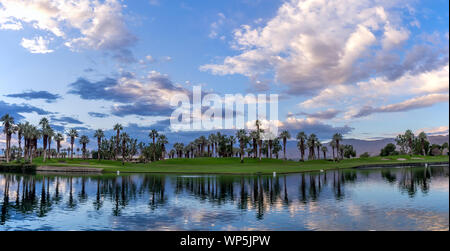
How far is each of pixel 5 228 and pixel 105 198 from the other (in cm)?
1949

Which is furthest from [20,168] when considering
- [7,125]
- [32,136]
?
[7,125]

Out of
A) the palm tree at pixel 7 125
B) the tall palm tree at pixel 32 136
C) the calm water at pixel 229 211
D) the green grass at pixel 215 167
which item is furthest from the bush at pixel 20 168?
the calm water at pixel 229 211

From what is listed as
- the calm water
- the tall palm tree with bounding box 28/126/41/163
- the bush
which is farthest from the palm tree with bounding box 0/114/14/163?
the calm water

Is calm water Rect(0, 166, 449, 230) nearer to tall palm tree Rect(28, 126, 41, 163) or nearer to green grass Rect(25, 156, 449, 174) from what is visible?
green grass Rect(25, 156, 449, 174)

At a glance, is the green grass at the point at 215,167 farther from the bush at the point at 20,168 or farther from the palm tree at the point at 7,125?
the palm tree at the point at 7,125

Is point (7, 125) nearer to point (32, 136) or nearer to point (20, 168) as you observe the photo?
point (32, 136)

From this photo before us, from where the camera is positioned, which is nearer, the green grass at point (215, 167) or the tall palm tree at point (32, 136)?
the green grass at point (215, 167)

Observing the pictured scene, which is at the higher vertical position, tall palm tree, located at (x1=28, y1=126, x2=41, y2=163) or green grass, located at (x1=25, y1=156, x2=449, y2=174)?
tall palm tree, located at (x1=28, y1=126, x2=41, y2=163)

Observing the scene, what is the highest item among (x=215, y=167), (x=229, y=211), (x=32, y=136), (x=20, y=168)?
(x=32, y=136)

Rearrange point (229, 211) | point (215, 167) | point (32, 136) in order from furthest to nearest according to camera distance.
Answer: point (32, 136) < point (215, 167) < point (229, 211)

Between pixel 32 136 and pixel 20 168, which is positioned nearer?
pixel 20 168
